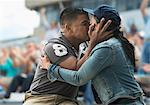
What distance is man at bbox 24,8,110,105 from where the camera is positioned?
9.40ft

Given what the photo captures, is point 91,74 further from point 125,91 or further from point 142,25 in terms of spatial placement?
point 142,25

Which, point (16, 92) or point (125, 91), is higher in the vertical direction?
point (125, 91)

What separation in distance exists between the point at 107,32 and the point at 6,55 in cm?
1378

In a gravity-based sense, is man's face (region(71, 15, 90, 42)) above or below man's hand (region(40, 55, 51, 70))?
above

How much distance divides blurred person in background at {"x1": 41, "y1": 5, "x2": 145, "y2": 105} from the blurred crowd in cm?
467

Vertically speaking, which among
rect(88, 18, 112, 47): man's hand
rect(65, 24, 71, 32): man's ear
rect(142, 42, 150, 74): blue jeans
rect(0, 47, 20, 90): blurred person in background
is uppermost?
rect(88, 18, 112, 47): man's hand

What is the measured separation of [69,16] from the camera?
9.70ft

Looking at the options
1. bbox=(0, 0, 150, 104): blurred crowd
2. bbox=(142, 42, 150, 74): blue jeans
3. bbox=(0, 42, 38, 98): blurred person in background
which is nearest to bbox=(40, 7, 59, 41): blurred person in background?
bbox=(0, 0, 150, 104): blurred crowd

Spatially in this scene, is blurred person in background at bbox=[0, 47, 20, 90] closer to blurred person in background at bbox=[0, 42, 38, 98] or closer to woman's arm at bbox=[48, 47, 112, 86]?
blurred person in background at bbox=[0, 42, 38, 98]

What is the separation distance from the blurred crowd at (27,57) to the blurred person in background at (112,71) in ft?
15.3

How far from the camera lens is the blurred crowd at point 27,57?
→ 8.58 m

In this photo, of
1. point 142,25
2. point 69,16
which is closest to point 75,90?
point 69,16

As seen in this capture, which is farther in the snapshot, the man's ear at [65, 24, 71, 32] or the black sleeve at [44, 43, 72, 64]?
the man's ear at [65, 24, 71, 32]

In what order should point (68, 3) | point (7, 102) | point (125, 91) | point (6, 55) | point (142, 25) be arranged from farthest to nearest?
1. point (6, 55)
2. point (68, 3)
3. point (142, 25)
4. point (7, 102)
5. point (125, 91)
